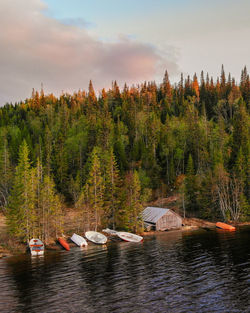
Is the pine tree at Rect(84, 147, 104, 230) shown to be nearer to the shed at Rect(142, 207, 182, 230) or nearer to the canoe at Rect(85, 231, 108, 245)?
A: the canoe at Rect(85, 231, 108, 245)

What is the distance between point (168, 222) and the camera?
6222cm

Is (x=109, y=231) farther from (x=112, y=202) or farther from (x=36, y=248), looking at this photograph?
(x=36, y=248)

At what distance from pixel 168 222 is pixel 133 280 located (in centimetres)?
3691

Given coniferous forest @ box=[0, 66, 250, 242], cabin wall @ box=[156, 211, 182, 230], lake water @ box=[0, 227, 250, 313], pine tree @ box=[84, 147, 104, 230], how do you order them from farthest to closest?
cabin wall @ box=[156, 211, 182, 230], pine tree @ box=[84, 147, 104, 230], coniferous forest @ box=[0, 66, 250, 242], lake water @ box=[0, 227, 250, 313]

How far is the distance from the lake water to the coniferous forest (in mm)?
13040

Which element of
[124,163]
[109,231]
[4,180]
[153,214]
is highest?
[124,163]

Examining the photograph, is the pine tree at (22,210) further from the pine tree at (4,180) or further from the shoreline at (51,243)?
the pine tree at (4,180)

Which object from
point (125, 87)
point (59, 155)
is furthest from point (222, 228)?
point (125, 87)

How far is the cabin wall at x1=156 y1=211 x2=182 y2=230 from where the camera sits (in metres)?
61.6

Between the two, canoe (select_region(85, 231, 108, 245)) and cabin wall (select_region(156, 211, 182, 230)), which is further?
cabin wall (select_region(156, 211, 182, 230))

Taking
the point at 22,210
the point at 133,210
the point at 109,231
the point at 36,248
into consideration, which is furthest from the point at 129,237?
the point at 22,210

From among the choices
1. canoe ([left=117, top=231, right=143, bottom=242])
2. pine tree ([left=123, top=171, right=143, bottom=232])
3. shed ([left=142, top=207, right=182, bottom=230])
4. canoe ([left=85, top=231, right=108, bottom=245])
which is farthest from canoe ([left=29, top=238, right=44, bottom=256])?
shed ([left=142, top=207, right=182, bottom=230])

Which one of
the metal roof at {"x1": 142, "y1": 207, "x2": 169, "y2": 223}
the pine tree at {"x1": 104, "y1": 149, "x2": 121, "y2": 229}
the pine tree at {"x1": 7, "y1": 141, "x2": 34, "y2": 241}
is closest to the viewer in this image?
the pine tree at {"x1": 7, "y1": 141, "x2": 34, "y2": 241}

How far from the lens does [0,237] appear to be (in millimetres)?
50406
